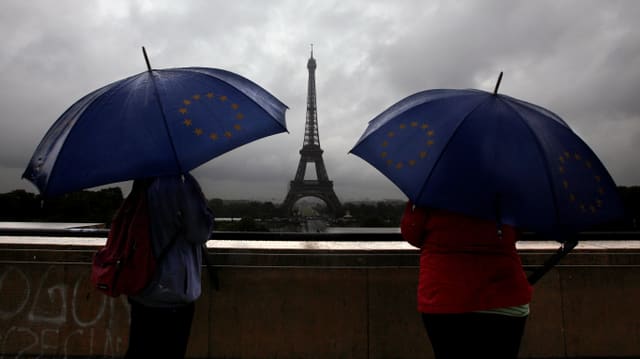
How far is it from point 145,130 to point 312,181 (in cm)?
5540

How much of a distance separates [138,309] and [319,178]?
181ft

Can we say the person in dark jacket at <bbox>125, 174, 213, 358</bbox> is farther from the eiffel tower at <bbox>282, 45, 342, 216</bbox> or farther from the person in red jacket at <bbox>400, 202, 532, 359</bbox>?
the eiffel tower at <bbox>282, 45, 342, 216</bbox>

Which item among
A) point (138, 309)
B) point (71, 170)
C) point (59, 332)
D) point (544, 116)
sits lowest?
point (59, 332)

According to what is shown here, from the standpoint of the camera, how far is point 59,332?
429cm

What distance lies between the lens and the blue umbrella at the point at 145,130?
7.29ft

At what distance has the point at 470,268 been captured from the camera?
7.73ft

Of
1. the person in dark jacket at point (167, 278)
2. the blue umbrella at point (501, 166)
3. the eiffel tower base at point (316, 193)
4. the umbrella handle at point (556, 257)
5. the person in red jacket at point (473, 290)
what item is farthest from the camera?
the eiffel tower base at point (316, 193)

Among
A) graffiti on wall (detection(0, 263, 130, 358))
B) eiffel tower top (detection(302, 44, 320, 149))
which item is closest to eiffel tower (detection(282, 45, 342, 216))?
eiffel tower top (detection(302, 44, 320, 149))

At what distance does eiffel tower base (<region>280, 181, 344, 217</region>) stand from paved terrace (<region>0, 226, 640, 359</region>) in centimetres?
5146

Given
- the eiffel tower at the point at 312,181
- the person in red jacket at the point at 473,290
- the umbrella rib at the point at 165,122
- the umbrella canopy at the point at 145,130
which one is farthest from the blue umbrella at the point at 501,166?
the eiffel tower at the point at 312,181

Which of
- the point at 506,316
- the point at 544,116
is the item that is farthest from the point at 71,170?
the point at 544,116

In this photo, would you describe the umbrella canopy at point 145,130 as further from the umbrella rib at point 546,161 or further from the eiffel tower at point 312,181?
the eiffel tower at point 312,181

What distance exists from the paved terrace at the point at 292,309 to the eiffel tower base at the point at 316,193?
5146 cm

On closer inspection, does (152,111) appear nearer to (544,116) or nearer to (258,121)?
(258,121)
